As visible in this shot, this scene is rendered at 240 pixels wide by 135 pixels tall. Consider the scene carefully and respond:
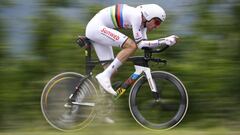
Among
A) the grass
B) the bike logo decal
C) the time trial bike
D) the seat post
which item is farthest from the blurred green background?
the bike logo decal

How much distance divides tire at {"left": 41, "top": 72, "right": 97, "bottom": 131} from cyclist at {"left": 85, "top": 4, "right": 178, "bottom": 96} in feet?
1.14

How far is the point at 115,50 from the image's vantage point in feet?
32.3

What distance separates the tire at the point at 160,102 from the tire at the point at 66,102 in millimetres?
562

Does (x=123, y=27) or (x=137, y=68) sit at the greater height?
(x=123, y=27)

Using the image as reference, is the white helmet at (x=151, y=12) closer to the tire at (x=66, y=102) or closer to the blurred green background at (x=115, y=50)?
the blurred green background at (x=115, y=50)

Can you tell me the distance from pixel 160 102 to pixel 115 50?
1115mm

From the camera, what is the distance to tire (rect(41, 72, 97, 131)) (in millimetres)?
9164

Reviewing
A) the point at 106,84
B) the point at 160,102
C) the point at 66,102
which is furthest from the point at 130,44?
the point at 66,102

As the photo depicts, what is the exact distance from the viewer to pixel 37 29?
10.0 m

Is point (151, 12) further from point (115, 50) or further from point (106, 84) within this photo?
point (115, 50)

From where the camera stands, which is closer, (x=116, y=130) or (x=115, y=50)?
(x=116, y=130)

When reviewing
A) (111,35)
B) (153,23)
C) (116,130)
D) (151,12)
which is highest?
(151,12)

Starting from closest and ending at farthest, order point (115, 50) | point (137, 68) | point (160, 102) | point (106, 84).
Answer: point (106, 84)
point (137, 68)
point (160, 102)
point (115, 50)

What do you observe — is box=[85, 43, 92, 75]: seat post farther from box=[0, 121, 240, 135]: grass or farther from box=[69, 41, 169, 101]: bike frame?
box=[0, 121, 240, 135]: grass
